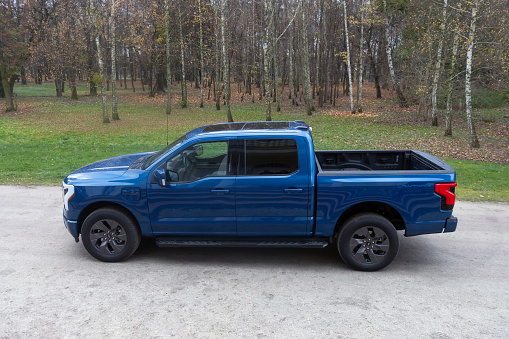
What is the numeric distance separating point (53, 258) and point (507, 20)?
60.5 feet

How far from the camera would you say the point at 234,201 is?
518 centimetres

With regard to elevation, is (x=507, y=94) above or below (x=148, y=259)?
above

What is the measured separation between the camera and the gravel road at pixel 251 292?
12.9 ft

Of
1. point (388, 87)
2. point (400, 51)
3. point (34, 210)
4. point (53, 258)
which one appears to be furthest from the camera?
point (388, 87)

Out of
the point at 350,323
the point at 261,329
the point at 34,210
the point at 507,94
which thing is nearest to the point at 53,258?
the point at 34,210

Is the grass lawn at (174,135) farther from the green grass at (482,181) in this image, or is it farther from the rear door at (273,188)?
the rear door at (273,188)

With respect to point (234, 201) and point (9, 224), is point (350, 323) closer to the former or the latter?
point (234, 201)

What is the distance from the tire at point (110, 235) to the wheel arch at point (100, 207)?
46 mm

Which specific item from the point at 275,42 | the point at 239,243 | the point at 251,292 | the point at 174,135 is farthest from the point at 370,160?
the point at 275,42

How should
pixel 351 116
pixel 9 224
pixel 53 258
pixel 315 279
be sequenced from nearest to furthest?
pixel 315 279
pixel 53 258
pixel 9 224
pixel 351 116

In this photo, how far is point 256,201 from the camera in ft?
17.0

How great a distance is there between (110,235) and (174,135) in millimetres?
13942

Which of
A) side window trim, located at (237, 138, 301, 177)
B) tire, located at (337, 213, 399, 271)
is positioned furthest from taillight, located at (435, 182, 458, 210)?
side window trim, located at (237, 138, 301, 177)

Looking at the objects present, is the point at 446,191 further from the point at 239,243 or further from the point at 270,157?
the point at 239,243
